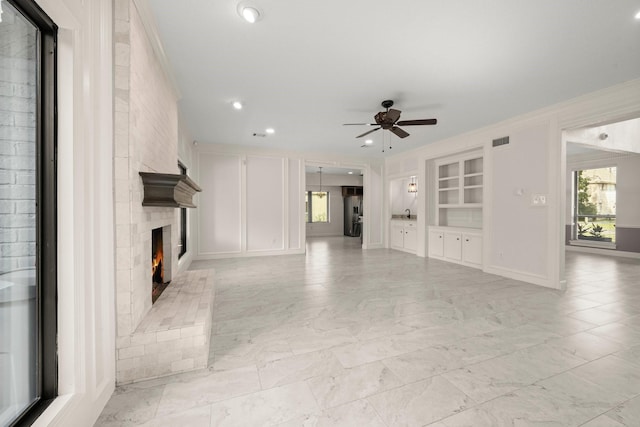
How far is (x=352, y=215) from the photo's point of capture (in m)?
11.8

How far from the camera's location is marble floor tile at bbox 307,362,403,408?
5.49ft

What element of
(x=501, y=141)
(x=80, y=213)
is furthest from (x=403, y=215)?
(x=80, y=213)

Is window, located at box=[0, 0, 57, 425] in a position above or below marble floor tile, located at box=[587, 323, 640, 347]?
above

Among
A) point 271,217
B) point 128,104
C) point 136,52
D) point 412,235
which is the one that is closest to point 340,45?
point 136,52

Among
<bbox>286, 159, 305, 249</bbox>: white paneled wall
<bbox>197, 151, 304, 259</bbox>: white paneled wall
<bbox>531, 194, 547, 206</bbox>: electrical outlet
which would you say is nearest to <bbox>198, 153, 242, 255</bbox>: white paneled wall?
<bbox>197, 151, 304, 259</bbox>: white paneled wall

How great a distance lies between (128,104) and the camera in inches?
70.9

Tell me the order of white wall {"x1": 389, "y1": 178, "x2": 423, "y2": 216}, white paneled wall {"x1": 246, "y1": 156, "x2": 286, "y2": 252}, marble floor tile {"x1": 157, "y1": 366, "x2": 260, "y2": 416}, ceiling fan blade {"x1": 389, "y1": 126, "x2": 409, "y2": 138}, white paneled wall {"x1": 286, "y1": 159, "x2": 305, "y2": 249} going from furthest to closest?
white wall {"x1": 389, "y1": 178, "x2": 423, "y2": 216} → white paneled wall {"x1": 286, "y1": 159, "x2": 305, "y2": 249} → white paneled wall {"x1": 246, "y1": 156, "x2": 286, "y2": 252} → ceiling fan blade {"x1": 389, "y1": 126, "x2": 409, "y2": 138} → marble floor tile {"x1": 157, "y1": 366, "x2": 260, "y2": 416}

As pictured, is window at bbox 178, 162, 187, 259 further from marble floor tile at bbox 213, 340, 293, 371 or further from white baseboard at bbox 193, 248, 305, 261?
marble floor tile at bbox 213, 340, 293, 371

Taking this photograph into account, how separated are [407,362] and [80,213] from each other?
2346 mm

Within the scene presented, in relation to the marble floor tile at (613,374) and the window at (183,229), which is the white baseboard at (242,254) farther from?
the marble floor tile at (613,374)

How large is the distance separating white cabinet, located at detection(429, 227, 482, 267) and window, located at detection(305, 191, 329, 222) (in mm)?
6131

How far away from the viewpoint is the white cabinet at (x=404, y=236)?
7377 millimetres

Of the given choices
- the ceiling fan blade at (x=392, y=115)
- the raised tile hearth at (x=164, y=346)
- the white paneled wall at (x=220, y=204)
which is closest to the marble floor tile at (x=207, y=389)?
the raised tile hearth at (x=164, y=346)

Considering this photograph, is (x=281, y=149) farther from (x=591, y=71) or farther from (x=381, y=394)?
(x=381, y=394)
